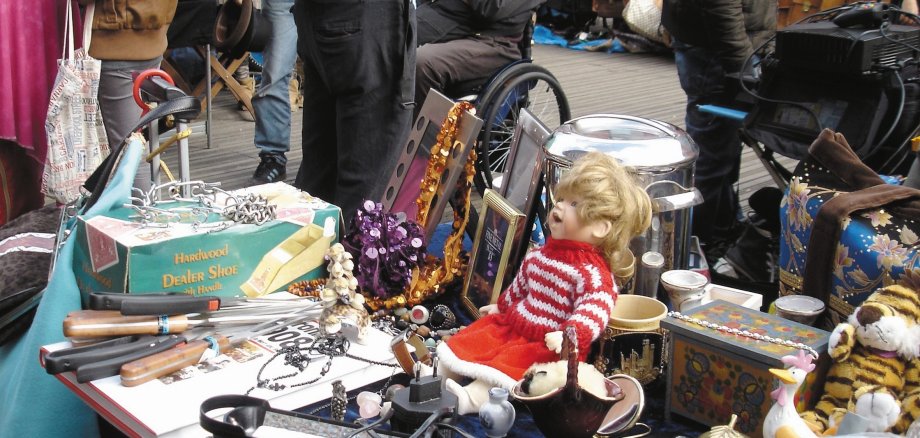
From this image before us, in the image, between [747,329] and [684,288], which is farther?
[684,288]

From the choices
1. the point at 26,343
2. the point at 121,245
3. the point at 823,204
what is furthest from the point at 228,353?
the point at 823,204

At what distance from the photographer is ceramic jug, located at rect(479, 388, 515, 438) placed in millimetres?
1358

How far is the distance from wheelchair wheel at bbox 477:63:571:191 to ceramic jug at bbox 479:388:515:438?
212 cm

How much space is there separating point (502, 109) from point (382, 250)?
194 cm

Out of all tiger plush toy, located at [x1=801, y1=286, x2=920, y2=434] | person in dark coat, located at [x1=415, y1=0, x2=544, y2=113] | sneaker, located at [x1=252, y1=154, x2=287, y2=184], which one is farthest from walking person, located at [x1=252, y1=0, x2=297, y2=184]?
tiger plush toy, located at [x1=801, y1=286, x2=920, y2=434]

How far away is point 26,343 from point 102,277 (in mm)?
181

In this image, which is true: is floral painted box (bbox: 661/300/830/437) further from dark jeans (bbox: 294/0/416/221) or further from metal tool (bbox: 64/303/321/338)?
dark jeans (bbox: 294/0/416/221)

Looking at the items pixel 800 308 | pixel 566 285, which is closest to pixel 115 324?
Answer: pixel 566 285

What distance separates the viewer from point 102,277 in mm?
1703

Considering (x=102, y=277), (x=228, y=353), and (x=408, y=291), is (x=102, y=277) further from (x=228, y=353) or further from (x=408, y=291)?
(x=408, y=291)

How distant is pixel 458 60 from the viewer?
3.66 meters

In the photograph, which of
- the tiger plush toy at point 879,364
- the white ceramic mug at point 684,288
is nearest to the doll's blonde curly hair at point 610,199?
the white ceramic mug at point 684,288

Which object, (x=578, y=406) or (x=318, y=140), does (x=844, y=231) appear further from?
(x=318, y=140)

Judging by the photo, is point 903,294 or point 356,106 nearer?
point 903,294
